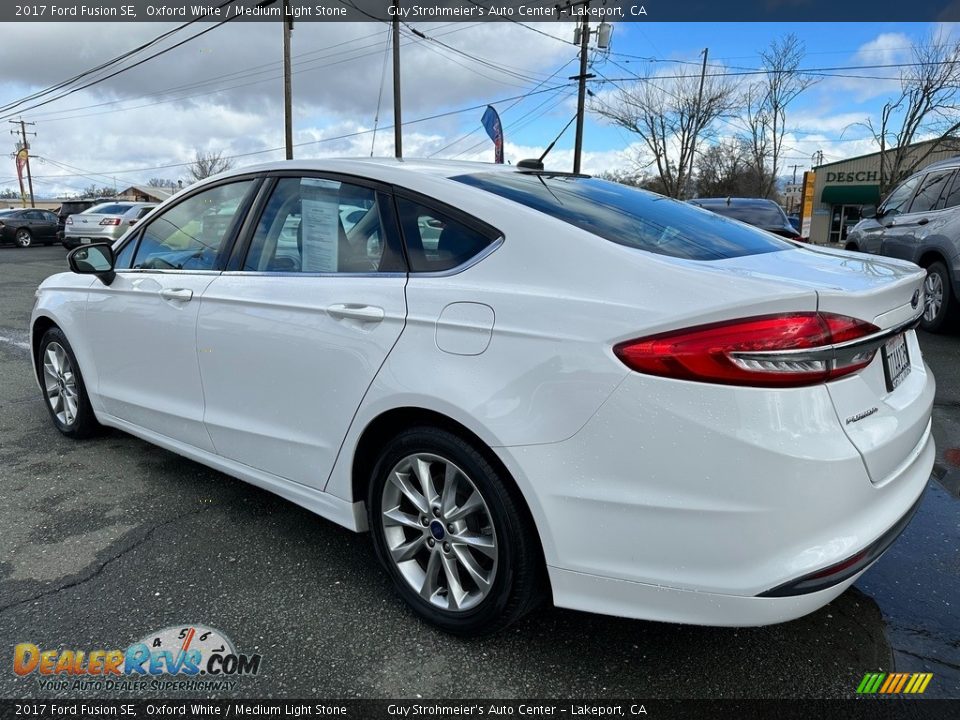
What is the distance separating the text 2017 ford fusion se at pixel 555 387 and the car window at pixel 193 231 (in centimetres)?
5

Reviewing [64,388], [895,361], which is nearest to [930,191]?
[895,361]

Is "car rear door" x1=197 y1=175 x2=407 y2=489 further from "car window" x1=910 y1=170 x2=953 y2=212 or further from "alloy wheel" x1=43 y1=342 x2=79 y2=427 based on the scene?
"car window" x1=910 y1=170 x2=953 y2=212

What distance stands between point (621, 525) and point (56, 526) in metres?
2.64

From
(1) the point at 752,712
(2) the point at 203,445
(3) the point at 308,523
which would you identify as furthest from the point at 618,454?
Answer: (2) the point at 203,445

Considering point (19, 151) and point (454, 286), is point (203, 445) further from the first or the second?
point (19, 151)

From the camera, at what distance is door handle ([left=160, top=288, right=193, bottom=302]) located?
2.99m

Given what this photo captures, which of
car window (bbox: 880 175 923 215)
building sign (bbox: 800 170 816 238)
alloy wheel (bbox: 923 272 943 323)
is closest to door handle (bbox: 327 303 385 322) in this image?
alloy wheel (bbox: 923 272 943 323)

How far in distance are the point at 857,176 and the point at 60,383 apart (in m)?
41.4

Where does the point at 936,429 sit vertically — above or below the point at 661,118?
below

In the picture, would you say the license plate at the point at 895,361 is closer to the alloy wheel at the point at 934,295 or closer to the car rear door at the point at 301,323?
the car rear door at the point at 301,323

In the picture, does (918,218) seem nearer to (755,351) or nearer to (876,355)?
(876,355)

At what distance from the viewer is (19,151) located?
66250mm

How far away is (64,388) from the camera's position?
4086 millimetres

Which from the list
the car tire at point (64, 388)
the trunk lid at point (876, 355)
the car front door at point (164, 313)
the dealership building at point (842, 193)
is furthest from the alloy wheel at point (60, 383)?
A: the dealership building at point (842, 193)
